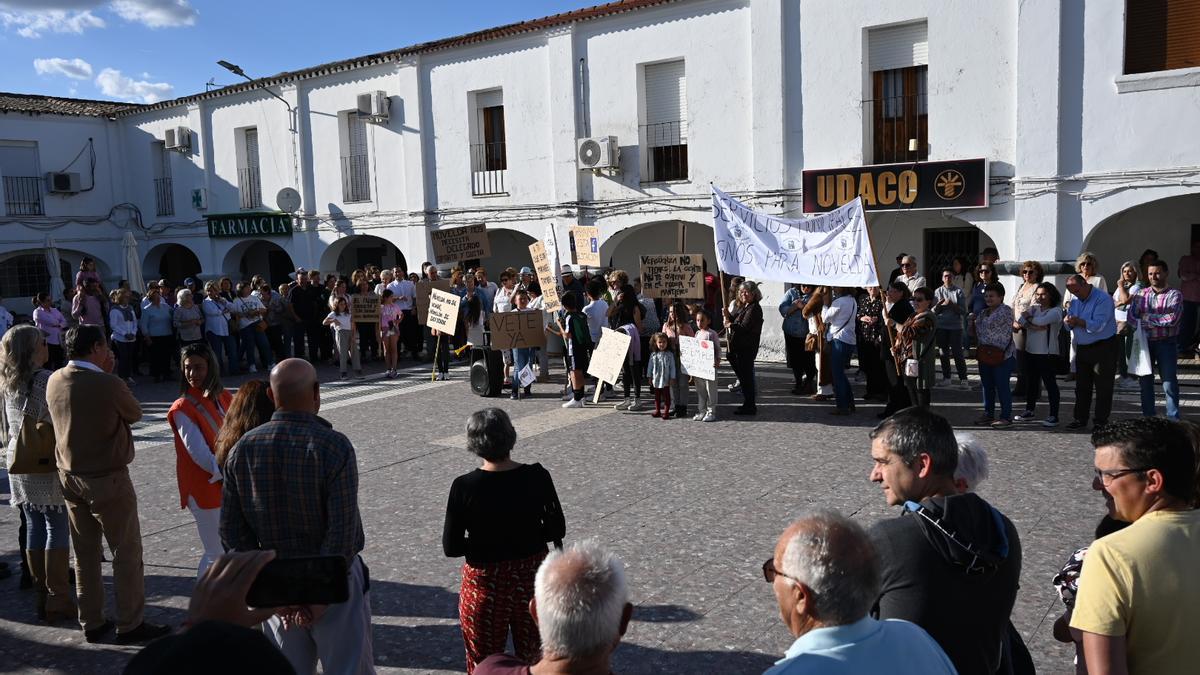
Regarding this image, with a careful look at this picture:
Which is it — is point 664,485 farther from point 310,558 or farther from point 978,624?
point 310,558

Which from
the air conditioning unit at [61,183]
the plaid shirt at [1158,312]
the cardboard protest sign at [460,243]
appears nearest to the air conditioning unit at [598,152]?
the cardboard protest sign at [460,243]

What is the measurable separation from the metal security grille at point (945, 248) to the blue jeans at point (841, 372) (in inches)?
217

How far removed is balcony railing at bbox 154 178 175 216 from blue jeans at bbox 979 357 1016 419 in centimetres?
2365

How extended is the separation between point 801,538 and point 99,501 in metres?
4.56

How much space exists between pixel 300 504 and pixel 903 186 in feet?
42.6

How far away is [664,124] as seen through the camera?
17719 millimetres

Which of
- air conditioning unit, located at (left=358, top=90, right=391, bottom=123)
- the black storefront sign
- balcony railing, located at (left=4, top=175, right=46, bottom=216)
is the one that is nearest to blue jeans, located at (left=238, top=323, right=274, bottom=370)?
air conditioning unit, located at (left=358, top=90, right=391, bottom=123)

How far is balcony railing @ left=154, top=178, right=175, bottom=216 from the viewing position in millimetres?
26733

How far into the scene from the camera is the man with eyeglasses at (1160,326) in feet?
31.5

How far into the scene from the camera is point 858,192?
50.3ft

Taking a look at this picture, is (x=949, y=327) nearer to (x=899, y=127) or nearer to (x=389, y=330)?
(x=899, y=127)

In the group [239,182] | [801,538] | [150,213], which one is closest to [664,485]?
[801,538]

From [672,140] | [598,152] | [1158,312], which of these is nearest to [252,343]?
[598,152]

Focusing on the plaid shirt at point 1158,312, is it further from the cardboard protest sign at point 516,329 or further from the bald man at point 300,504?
the bald man at point 300,504
